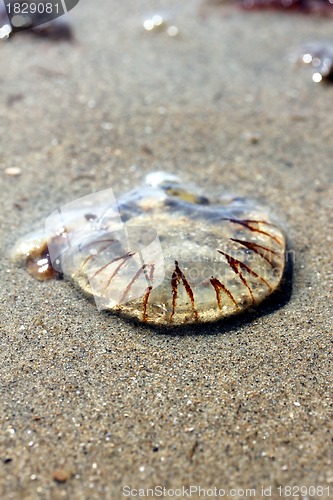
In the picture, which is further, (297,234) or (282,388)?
(297,234)

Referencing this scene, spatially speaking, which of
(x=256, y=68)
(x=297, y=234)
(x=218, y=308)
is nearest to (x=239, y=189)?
(x=297, y=234)

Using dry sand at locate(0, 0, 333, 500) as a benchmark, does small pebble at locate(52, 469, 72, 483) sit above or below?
above

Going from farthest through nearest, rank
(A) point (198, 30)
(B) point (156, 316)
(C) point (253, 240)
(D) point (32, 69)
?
1. (A) point (198, 30)
2. (D) point (32, 69)
3. (C) point (253, 240)
4. (B) point (156, 316)

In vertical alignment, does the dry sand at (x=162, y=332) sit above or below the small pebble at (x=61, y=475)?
below

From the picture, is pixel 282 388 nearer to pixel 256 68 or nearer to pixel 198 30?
pixel 256 68

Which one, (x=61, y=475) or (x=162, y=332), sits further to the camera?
(x=162, y=332)

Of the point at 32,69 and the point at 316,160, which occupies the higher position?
the point at 32,69

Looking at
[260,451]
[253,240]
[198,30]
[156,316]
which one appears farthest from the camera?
[198,30]

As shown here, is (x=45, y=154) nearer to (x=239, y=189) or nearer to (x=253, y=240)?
(x=239, y=189)
